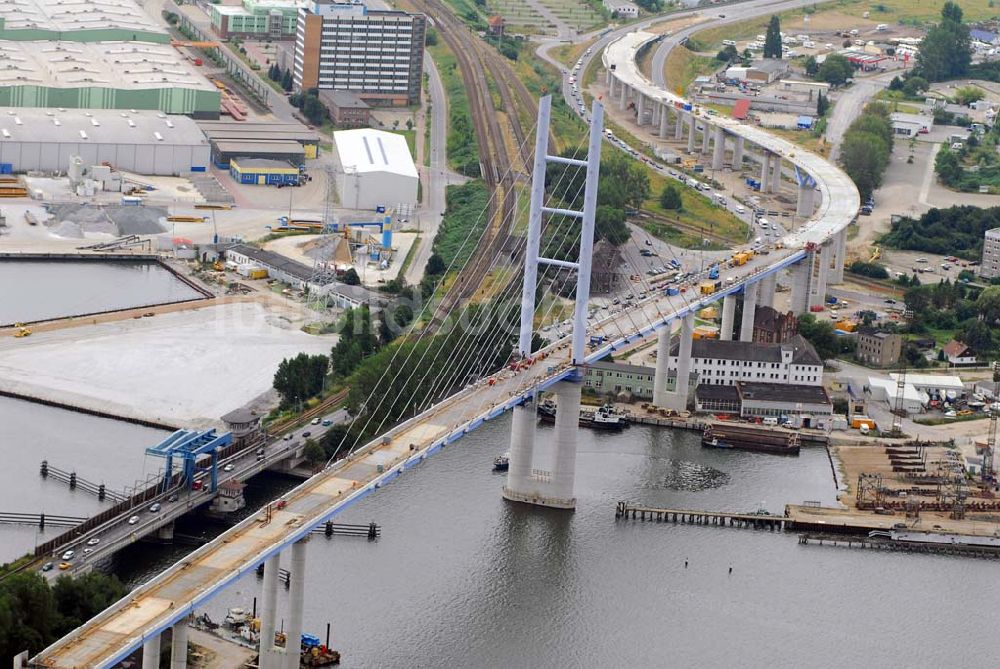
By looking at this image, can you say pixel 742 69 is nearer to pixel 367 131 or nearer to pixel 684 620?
pixel 367 131

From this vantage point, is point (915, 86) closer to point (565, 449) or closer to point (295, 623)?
point (565, 449)

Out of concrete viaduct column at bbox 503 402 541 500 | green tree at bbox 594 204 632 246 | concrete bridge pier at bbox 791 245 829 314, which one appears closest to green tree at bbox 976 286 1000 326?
concrete bridge pier at bbox 791 245 829 314

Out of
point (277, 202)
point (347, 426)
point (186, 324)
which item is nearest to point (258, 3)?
point (277, 202)

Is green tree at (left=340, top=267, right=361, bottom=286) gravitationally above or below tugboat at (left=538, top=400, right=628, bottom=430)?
above

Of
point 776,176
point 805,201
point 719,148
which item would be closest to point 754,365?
point 805,201

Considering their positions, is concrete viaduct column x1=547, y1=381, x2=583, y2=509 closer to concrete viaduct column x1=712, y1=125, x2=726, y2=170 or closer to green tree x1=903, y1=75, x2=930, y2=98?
concrete viaduct column x1=712, y1=125, x2=726, y2=170
